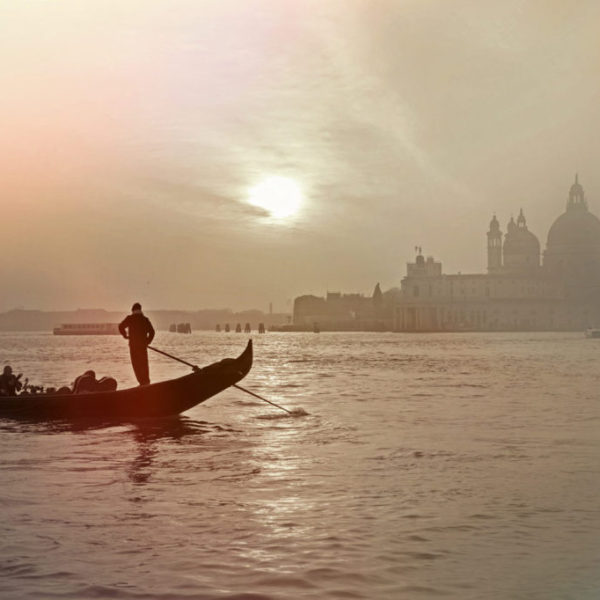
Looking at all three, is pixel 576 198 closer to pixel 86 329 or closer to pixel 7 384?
pixel 86 329

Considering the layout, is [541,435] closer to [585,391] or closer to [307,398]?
[307,398]

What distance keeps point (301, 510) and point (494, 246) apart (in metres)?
166

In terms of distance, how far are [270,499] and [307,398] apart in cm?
1469

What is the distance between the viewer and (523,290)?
498 feet

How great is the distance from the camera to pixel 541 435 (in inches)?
555

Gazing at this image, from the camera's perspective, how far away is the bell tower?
554 feet

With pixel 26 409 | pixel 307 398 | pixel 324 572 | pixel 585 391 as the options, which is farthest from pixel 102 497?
pixel 585 391

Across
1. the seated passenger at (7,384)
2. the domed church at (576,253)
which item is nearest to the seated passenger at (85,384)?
the seated passenger at (7,384)

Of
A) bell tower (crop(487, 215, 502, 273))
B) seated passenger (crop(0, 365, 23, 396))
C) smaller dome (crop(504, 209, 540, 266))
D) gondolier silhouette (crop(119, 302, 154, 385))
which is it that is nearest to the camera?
gondolier silhouette (crop(119, 302, 154, 385))

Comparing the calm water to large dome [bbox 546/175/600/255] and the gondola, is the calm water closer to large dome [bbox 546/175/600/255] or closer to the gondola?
the gondola

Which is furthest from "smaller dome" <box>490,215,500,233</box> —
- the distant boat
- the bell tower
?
the distant boat

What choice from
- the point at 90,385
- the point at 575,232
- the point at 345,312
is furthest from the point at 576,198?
the point at 90,385

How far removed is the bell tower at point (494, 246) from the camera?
16900 centimetres

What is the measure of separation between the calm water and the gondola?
0.77 feet
